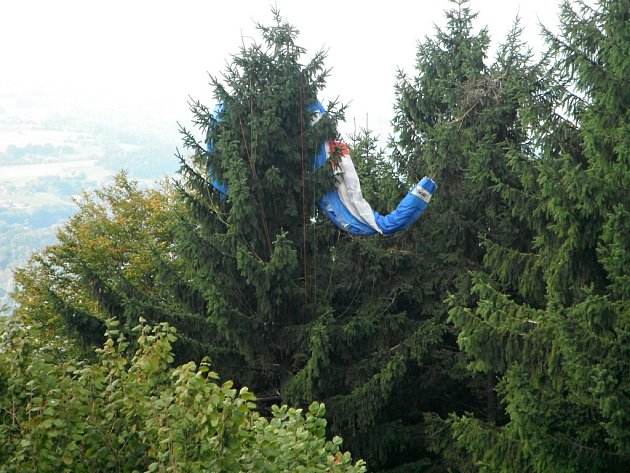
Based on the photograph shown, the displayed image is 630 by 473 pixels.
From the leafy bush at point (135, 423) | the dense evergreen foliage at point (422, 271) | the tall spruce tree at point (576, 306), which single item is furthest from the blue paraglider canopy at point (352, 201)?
the leafy bush at point (135, 423)

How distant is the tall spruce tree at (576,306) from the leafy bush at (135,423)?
3716 mm

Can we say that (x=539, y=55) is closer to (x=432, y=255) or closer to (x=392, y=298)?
(x=432, y=255)

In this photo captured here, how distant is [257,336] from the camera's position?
13.3 m

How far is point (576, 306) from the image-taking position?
9.79 m

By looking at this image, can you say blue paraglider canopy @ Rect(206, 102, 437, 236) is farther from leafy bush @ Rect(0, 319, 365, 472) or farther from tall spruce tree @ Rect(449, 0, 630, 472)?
leafy bush @ Rect(0, 319, 365, 472)

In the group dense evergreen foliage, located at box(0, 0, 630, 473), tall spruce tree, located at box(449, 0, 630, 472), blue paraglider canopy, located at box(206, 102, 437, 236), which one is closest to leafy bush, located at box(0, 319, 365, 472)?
dense evergreen foliage, located at box(0, 0, 630, 473)

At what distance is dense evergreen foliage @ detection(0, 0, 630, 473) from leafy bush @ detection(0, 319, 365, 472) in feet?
0.17

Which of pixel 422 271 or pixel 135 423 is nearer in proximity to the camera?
pixel 135 423

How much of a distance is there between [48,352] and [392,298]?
26.5 feet

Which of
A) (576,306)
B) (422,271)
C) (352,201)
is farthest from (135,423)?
(422,271)

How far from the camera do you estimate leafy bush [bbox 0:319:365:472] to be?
6.07 meters

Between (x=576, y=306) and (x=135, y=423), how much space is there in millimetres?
5550

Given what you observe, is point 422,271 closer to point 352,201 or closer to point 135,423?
point 352,201

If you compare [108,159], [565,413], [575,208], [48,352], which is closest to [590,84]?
[575,208]
